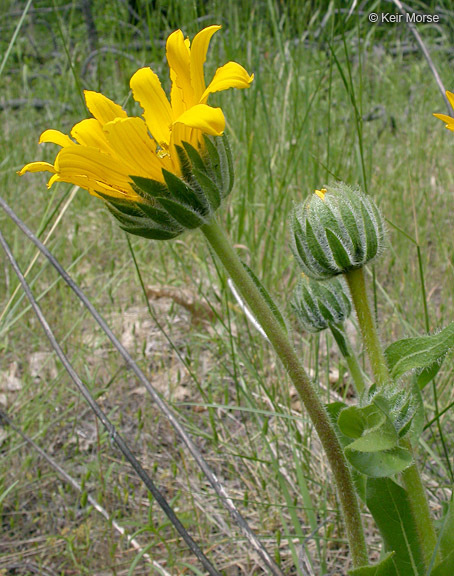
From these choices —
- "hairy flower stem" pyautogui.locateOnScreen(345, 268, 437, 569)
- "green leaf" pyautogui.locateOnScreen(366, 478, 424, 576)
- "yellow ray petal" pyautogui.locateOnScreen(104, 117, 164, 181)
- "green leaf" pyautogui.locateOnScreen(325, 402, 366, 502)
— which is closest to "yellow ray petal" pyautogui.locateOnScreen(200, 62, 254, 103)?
"yellow ray petal" pyautogui.locateOnScreen(104, 117, 164, 181)

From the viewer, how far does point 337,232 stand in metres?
1.10

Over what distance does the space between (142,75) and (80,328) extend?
158cm

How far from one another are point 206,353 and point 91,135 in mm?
1488

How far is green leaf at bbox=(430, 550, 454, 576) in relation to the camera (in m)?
0.98

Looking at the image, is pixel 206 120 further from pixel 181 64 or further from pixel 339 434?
pixel 339 434

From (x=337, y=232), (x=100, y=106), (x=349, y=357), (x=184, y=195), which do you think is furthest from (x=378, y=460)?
(x=100, y=106)

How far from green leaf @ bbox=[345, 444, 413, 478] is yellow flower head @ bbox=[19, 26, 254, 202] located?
564mm

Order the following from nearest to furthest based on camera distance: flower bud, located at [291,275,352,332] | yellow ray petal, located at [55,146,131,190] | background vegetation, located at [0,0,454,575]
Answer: yellow ray petal, located at [55,146,131,190]
flower bud, located at [291,275,352,332]
background vegetation, located at [0,0,454,575]

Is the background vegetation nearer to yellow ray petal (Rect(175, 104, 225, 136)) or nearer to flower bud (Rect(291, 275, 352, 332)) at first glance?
flower bud (Rect(291, 275, 352, 332))

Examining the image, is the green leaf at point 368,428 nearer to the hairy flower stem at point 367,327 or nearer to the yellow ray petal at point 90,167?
the hairy flower stem at point 367,327

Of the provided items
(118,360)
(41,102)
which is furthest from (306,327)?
(41,102)

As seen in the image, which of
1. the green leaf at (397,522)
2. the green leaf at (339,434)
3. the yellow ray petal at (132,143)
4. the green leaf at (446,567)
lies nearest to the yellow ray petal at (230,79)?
the yellow ray petal at (132,143)

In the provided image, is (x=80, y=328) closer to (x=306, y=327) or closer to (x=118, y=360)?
(x=118, y=360)

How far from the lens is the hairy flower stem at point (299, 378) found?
101cm
